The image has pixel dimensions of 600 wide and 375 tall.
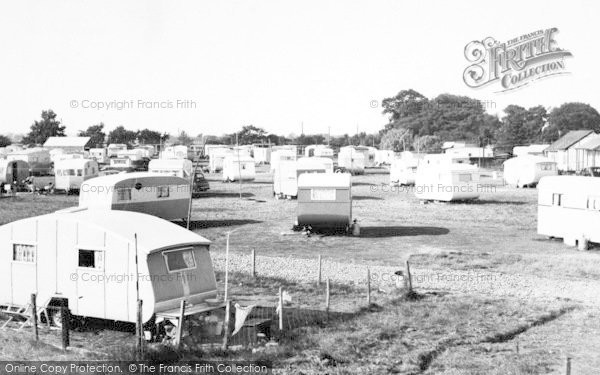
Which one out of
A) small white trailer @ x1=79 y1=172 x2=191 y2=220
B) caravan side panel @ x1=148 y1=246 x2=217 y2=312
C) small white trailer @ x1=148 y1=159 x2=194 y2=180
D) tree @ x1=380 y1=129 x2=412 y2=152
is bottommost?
caravan side panel @ x1=148 y1=246 x2=217 y2=312

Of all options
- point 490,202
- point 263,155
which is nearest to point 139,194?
point 490,202

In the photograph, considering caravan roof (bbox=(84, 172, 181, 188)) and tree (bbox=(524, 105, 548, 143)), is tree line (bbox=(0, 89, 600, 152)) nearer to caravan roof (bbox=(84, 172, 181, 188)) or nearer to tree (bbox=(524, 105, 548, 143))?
tree (bbox=(524, 105, 548, 143))

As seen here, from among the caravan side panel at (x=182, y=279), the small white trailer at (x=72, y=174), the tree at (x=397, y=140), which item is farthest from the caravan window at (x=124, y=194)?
the tree at (x=397, y=140)

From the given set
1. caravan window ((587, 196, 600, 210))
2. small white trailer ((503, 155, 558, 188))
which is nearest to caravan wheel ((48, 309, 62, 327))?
caravan window ((587, 196, 600, 210))

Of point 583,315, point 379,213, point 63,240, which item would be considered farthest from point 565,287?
point 379,213

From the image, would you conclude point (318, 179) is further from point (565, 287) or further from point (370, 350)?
point (370, 350)

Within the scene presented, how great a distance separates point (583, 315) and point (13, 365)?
11.6 m

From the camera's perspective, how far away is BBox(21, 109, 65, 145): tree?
372 ft

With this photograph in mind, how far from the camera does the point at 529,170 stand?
172 ft

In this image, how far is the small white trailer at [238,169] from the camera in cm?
5953

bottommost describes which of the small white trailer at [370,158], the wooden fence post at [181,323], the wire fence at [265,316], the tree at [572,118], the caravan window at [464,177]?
the wire fence at [265,316]

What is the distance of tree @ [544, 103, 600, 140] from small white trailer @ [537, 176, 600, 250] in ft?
290

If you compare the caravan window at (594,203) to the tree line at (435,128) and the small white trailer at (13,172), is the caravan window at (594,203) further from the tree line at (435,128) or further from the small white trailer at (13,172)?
the tree line at (435,128)

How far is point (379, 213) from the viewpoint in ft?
121
